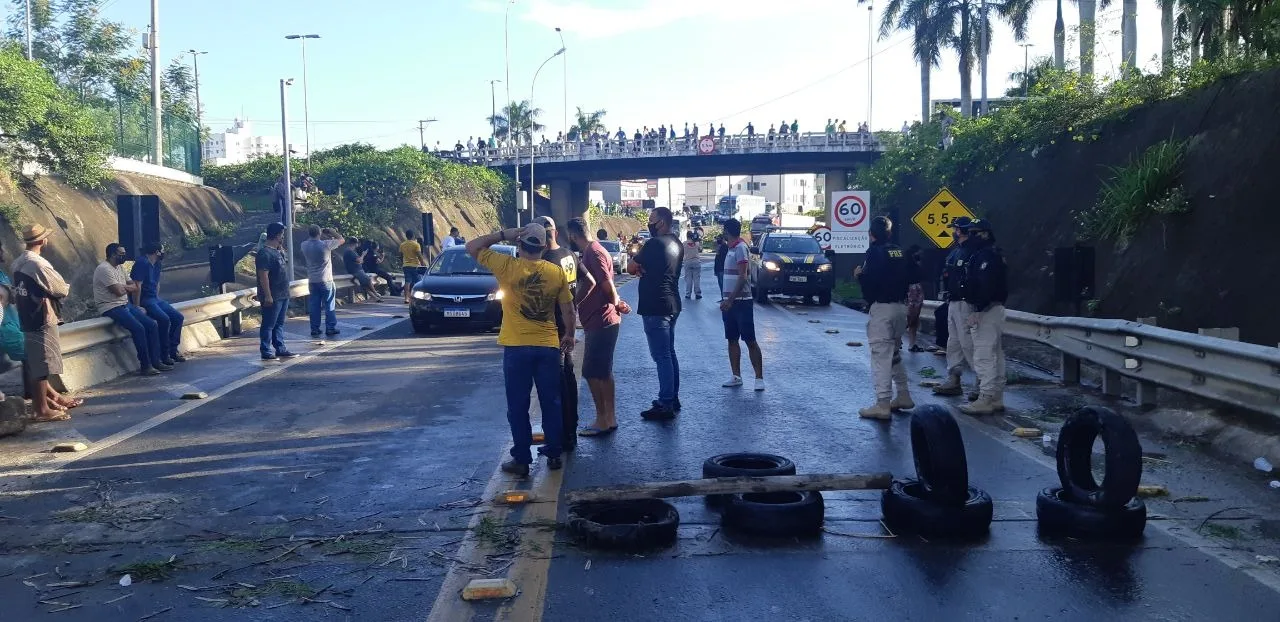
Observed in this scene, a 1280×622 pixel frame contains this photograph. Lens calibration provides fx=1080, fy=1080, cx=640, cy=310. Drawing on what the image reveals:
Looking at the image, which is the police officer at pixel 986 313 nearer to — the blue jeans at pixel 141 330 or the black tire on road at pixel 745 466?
the black tire on road at pixel 745 466

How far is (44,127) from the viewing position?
26.7 metres

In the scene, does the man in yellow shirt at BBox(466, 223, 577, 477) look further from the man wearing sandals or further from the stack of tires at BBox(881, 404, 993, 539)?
the man wearing sandals

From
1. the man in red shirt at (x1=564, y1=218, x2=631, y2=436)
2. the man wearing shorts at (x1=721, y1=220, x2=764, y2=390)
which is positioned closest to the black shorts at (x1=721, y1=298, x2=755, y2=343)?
the man wearing shorts at (x1=721, y1=220, x2=764, y2=390)

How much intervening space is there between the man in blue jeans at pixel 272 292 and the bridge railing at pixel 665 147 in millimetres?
47704

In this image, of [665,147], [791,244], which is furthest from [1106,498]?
[665,147]

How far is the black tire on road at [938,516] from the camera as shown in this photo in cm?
584

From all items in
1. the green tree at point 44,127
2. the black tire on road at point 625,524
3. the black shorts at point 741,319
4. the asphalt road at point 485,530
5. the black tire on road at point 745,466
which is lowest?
the asphalt road at point 485,530

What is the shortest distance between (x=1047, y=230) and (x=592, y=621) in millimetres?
18052

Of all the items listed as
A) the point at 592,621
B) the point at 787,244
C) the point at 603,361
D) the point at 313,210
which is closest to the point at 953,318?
the point at 603,361

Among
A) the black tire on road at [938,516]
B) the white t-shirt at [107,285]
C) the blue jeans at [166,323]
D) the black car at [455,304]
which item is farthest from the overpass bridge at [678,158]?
the black tire on road at [938,516]

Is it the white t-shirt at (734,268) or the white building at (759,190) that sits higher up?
the white building at (759,190)

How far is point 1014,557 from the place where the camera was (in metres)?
5.53

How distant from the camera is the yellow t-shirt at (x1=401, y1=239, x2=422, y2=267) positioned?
24.0 m

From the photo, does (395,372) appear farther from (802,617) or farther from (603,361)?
(802,617)
